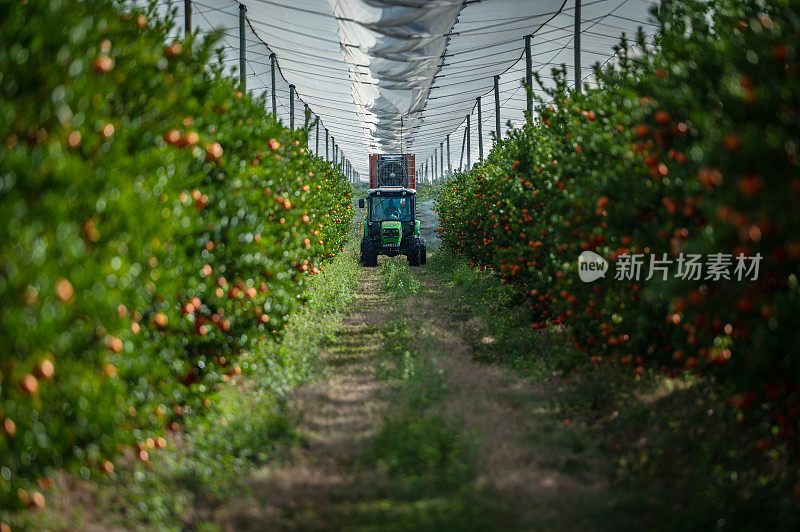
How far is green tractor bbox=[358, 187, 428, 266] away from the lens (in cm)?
1989

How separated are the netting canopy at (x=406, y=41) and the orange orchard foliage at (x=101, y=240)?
419 centimetres

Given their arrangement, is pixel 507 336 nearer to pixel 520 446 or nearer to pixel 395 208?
pixel 520 446

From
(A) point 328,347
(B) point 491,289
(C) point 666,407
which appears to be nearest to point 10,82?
(C) point 666,407

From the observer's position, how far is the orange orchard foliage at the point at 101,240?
2.79 m

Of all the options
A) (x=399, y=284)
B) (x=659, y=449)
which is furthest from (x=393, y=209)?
(x=659, y=449)

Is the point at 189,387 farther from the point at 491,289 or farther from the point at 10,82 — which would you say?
the point at 491,289

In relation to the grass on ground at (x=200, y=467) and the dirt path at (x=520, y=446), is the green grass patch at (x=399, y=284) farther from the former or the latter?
the grass on ground at (x=200, y=467)

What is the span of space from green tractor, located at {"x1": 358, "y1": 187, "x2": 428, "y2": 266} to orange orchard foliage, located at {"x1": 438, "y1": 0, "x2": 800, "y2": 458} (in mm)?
12114

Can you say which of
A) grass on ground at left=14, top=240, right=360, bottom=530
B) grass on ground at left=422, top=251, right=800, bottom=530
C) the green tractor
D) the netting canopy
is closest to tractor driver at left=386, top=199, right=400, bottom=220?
the green tractor

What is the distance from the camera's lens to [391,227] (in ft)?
65.0

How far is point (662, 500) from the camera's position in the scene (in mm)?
4281

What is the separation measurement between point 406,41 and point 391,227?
723 cm

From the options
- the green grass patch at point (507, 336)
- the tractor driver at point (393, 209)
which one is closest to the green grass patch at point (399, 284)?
the green grass patch at point (507, 336)

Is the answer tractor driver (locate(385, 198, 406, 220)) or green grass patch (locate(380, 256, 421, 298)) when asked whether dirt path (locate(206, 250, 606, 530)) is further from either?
tractor driver (locate(385, 198, 406, 220))
